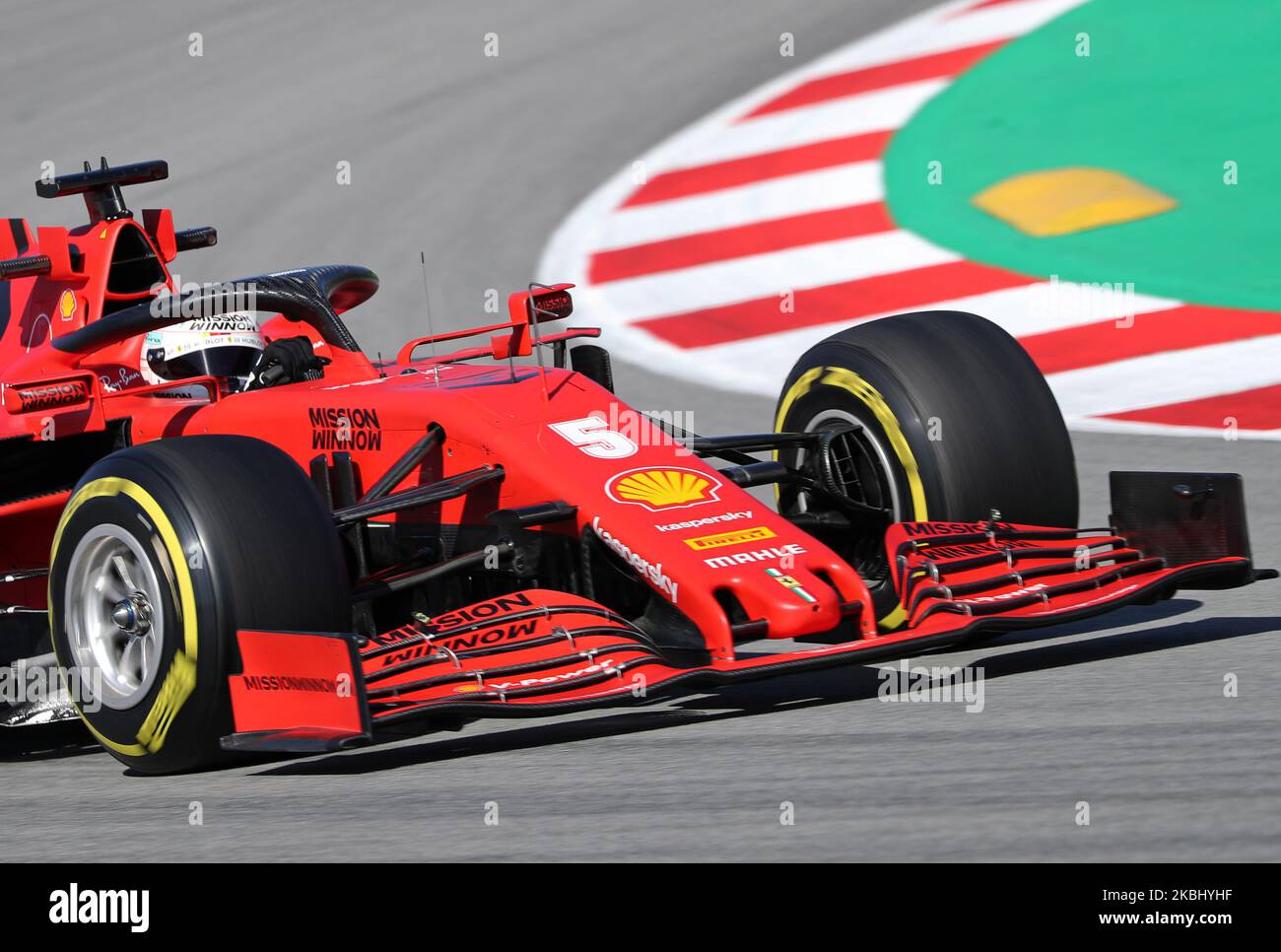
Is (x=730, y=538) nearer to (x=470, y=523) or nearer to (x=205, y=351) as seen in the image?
(x=470, y=523)

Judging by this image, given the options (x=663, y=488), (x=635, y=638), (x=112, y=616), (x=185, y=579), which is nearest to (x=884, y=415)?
(x=663, y=488)

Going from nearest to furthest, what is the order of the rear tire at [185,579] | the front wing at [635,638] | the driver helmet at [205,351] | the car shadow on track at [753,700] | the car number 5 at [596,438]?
the front wing at [635,638]
the rear tire at [185,579]
the car shadow on track at [753,700]
the car number 5 at [596,438]
the driver helmet at [205,351]

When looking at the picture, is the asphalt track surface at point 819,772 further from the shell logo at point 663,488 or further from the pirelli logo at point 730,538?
the shell logo at point 663,488

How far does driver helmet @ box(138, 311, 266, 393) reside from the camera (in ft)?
23.0

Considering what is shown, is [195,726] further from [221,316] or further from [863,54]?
[863,54]

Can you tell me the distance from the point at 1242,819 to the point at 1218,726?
3.21 feet

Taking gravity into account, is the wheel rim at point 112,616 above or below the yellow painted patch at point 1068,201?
below

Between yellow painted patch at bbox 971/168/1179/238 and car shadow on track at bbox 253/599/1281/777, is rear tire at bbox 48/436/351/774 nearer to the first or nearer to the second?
car shadow on track at bbox 253/599/1281/777

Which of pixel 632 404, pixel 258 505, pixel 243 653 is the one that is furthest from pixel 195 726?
pixel 632 404

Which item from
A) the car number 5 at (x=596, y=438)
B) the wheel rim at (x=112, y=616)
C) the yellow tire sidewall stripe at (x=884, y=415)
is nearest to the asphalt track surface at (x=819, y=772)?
the wheel rim at (x=112, y=616)

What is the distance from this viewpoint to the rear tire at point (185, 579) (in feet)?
17.0

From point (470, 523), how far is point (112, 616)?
3.67ft

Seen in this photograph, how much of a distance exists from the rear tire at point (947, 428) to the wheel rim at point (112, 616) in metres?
2.12

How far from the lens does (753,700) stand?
580cm
